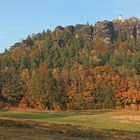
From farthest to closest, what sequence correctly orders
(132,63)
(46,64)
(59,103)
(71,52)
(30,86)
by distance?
(71,52), (46,64), (132,63), (30,86), (59,103)

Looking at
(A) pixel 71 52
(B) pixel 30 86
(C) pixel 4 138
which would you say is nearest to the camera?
(C) pixel 4 138

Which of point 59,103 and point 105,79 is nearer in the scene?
point 59,103

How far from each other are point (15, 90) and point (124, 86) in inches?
1370

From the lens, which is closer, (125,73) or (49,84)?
(49,84)

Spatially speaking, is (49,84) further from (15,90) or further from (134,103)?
(134,103)

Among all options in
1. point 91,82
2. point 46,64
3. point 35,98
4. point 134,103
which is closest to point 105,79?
point 91,82

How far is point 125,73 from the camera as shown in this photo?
136 m

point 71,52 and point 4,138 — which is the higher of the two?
point 71,52

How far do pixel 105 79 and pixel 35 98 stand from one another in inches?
903

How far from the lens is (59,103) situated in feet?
399

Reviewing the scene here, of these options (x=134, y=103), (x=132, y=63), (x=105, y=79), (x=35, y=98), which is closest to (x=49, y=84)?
(x=35, y=98)

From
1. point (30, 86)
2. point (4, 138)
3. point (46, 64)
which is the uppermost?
point (46, 64)

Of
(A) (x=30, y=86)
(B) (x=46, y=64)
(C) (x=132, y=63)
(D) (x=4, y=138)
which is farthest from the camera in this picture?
(B) (x=46, y=64)

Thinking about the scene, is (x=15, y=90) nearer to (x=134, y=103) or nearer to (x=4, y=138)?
(x=134, y=103)
